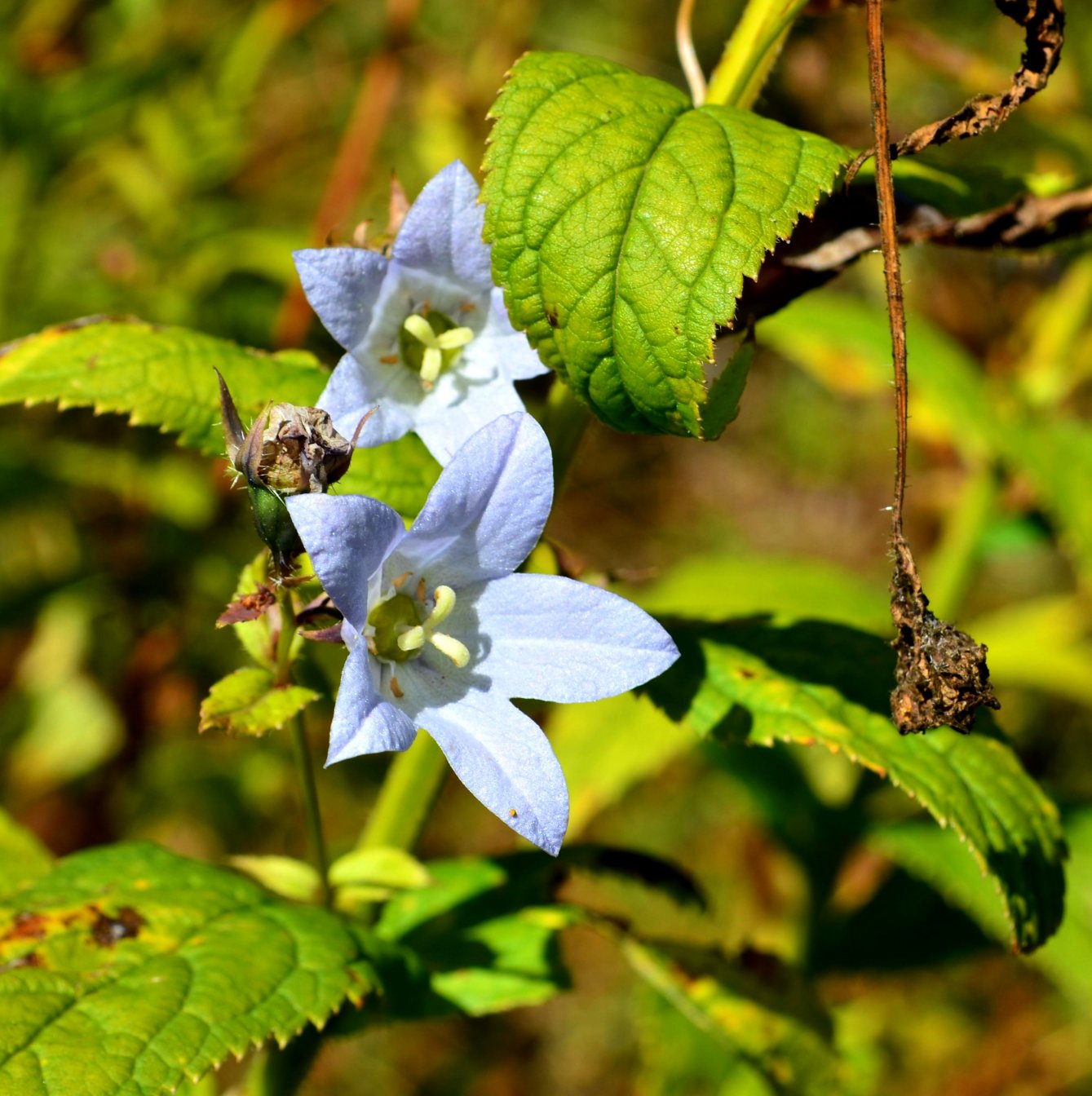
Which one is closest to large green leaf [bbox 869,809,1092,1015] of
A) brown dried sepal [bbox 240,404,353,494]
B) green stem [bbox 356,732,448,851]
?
green stem [bbox 356,732,448,851]

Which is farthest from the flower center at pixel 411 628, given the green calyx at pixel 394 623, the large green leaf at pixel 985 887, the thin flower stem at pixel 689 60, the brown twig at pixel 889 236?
the large green leaf at pixel 985 887

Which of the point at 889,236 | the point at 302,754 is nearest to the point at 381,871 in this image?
the point at 302,754

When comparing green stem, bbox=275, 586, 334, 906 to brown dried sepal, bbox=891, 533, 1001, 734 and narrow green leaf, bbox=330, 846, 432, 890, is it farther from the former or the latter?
brown dried sepal, bbox=891, 533, 1001, 734

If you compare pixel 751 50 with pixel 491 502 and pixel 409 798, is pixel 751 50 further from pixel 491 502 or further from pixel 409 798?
pixel 409 798

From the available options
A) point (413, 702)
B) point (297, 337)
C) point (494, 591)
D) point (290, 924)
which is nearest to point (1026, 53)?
→ point (494, 591)

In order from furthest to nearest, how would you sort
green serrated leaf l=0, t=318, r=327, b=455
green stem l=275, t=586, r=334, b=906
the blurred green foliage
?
the blurred green foliage
green serrated leaf l=0, t=318, r=327, b=455
green stem l=275, t=586, r=334, b=906

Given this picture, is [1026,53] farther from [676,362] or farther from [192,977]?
[192,977]
